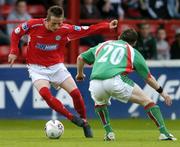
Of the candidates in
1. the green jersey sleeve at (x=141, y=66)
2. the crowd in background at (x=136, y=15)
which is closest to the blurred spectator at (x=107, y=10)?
the crowd in background at (x=136, y=15)

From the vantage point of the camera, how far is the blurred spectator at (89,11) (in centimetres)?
2123

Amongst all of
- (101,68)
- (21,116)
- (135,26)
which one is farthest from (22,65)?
(101,68)

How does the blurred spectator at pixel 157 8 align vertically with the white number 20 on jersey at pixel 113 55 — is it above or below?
below

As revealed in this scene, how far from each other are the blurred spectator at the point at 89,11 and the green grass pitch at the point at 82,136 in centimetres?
303

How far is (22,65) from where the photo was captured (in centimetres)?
1962

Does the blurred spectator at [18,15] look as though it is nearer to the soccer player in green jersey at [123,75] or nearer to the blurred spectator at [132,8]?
the blurred spectator at [132,8]

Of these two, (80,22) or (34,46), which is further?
(80,22)

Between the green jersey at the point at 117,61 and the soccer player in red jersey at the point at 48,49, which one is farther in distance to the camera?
the soccer player in red jersey at the point at 48,49

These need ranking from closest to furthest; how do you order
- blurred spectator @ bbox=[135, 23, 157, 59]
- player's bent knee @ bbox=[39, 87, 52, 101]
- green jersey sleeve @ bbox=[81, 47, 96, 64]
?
green jersey sleeve @ bbox=[81, 47, 96, 64] → player's bent knee @ bbox=[39, 87, 52, 101] → blurred spectator @ bbox=[135, 23, 157, 59]

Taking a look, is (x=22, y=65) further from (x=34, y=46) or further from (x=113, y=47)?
(x=113, y=47)

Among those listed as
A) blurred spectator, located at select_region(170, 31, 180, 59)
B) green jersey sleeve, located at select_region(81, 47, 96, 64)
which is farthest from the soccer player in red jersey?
blurred spectator, located at select_region(170, 31, 180, 59)

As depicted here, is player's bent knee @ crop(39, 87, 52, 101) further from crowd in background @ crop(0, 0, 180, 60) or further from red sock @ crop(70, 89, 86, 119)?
crowd in background @ crop(0, 0, 180, 60)

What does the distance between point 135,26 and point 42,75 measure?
6.37 metres

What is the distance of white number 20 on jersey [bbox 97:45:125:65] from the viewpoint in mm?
13328
